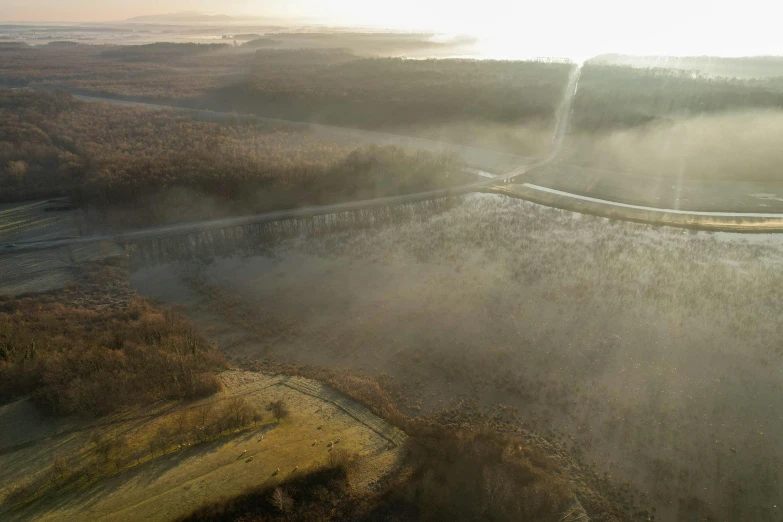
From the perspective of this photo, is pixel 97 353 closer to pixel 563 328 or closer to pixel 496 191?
pixel 563 328

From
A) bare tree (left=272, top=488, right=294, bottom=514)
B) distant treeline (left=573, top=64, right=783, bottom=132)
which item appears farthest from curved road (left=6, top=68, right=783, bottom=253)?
bare tree (left=272, top=488, right=294, bottom=514)

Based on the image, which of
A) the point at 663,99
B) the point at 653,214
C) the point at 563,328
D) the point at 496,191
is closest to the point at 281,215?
the point at 496,191

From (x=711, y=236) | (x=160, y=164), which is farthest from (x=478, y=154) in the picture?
(x=160, y=164)

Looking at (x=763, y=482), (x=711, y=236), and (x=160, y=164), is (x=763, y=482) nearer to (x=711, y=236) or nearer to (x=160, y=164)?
(x=711, y=236)

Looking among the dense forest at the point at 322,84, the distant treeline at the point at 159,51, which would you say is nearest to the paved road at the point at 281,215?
the dense forest at the point at 322,84

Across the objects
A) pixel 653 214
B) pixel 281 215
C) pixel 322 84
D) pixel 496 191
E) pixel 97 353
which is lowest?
pixel 97 353

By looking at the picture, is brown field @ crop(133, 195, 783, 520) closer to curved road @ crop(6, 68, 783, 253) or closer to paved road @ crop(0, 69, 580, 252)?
curved road @ crop(6, 68, 783, 253)

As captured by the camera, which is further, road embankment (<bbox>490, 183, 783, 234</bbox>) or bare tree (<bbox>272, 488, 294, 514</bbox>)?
road embankment (<bbox>490, 183, 783, 234</bbox>)
